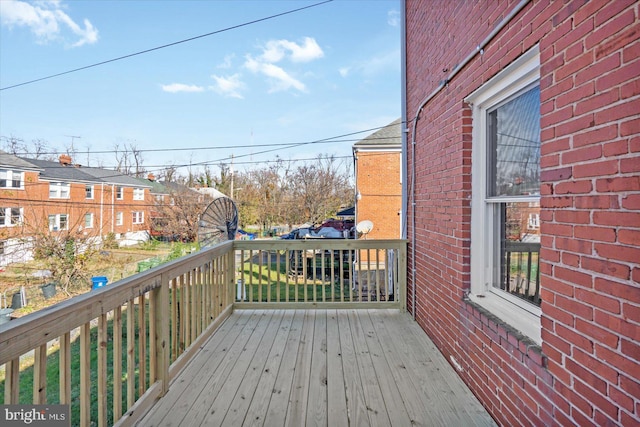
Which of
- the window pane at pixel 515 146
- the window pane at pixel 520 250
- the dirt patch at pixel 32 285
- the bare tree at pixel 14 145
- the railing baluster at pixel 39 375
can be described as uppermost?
the bare tree at pixel 14 145

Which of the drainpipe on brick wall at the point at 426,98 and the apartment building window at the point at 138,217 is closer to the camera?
the drainpipe on brick wall at the point at 426,98

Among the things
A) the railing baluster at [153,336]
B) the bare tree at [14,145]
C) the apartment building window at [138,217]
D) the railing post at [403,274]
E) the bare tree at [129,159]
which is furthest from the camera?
the bare tree at [129,159]

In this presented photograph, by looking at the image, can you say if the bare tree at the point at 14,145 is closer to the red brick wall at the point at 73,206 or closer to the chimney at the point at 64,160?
the chimney at the point at 64,160

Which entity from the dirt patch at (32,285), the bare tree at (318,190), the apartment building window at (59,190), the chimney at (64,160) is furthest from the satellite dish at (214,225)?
the chimney at (64,160)

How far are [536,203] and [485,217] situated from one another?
1.69 ft

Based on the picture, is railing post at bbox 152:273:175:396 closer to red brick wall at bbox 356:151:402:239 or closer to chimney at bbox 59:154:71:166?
red brick wall at bbox 356:151:402:239

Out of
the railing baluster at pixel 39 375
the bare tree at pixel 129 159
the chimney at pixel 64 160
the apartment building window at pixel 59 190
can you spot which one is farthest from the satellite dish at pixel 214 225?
the bare tree at pixel 129 159

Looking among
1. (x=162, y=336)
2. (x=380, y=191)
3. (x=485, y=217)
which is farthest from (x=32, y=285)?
(x=485, y=217)

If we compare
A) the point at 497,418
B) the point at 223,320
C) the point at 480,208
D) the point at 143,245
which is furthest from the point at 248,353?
the point at 143,245

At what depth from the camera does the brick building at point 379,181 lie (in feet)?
36.9

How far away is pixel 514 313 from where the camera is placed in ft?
6.06

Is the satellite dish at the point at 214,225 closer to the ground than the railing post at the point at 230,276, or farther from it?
farther from it

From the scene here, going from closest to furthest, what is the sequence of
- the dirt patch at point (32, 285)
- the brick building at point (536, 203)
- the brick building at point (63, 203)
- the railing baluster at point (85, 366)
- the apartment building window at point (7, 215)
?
the brick building at point (536, 203) < the railing baluster at point (85, 366) < the dirt patch at point (32, 285) < the brick building at point (63, 203) < the apartment building window at point (7, 215)

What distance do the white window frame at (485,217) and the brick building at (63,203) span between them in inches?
442
